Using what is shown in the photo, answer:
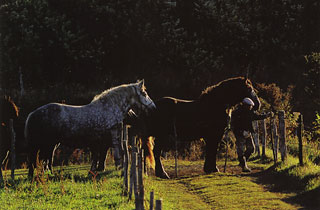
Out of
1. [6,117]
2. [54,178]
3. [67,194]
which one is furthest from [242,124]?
[6,117]

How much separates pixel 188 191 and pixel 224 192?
1059mm

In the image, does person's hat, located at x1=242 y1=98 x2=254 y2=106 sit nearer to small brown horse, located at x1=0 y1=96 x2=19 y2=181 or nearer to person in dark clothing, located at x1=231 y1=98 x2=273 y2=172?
person in dark clothing, located at x1=231 y1=98 x2=273 y2=172

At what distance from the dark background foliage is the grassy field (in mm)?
19079

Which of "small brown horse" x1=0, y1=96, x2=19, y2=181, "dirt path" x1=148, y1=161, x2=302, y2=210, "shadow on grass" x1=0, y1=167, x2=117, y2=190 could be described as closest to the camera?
"dirt path" x1=148, y1=161, x2=302, y2=210

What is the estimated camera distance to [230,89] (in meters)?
16.8

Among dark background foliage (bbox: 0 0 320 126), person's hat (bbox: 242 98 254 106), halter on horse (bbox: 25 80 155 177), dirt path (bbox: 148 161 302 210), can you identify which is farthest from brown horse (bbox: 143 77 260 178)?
dark background foliage (bbox: 0 0 320 126)

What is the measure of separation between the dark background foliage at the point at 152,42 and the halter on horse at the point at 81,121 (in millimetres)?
18531

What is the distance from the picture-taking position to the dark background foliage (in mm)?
36781

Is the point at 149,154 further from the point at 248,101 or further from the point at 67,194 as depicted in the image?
the point at 67,194

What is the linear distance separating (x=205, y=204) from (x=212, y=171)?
393 cm

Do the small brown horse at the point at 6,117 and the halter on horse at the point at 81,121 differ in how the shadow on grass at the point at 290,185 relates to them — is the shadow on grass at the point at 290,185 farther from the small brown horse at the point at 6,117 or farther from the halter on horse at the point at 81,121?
the small brown horse at the point at 6,117

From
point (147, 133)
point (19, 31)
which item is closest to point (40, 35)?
point (19, 31)

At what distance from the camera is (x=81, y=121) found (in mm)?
16484

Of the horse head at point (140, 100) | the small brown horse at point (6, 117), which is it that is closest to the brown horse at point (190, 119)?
the horse head at point (140, 100)
